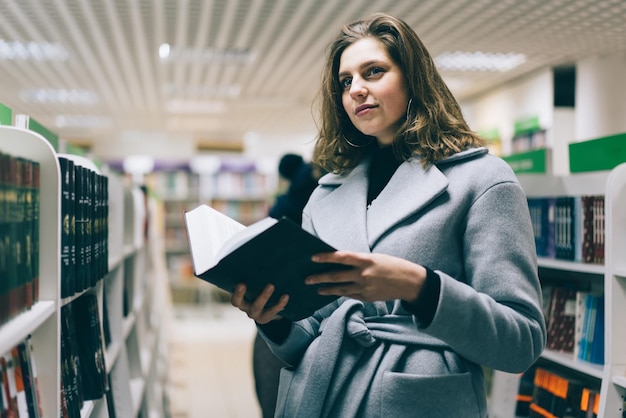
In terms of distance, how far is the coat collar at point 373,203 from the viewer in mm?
1312

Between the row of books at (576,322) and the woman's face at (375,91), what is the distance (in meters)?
1.44

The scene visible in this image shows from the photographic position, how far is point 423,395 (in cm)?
125

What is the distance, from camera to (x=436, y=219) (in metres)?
1.28

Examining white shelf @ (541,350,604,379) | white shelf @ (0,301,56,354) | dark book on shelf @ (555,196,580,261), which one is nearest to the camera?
white shelf @ (0,301,56,354)

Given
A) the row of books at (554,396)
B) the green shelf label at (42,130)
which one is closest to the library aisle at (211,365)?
the row of books at (554,396)

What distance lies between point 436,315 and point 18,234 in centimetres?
75

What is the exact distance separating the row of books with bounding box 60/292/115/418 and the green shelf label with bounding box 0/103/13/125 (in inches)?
18.4

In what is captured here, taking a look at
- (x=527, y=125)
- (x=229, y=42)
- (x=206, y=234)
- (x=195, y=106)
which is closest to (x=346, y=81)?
(x=206, y=234)

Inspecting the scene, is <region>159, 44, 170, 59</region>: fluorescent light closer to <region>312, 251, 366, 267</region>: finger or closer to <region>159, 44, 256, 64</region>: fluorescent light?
<region>159, 44, 256, 64</region>: fluorescent light

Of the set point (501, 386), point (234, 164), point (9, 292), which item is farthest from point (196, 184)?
point (9, 292)

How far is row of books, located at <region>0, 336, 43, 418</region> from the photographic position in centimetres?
113

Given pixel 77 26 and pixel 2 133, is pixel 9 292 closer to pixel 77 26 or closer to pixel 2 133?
pixel 2 133

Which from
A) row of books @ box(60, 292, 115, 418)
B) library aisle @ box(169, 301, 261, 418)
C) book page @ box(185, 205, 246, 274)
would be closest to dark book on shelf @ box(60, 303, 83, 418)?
row of books @ box(60, 292, 115, 418)

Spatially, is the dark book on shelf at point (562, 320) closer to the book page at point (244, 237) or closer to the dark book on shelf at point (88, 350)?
the dark book on shelf at point (88, 350)
